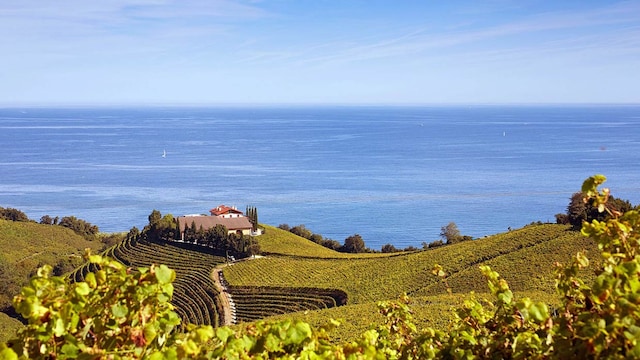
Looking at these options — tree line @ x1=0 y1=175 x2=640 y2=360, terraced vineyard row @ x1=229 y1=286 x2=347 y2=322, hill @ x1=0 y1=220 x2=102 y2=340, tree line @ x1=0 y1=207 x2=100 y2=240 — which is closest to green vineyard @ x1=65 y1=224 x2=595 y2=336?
terraced vineyard row @ x1=229 y1=286 x2=347 y2=322

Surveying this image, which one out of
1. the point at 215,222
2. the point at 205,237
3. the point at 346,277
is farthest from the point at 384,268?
the point at 215,222

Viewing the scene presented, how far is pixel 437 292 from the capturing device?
117 feet

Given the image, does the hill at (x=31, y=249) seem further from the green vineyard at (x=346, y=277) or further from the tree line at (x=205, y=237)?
the tree line at (x=205, y=237)

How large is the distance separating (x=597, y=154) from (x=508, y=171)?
3271cm

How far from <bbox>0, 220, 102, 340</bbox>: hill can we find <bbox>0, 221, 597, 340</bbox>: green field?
15.1ft

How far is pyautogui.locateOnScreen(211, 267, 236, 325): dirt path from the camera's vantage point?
3556 cm

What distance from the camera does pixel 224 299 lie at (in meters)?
39.1

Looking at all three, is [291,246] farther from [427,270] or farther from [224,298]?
[427,270]

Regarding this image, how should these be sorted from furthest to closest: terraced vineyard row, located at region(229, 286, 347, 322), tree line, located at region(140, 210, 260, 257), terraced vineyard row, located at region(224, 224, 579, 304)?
1. tree line, located at region(140, 210, 260, 257)
2. terraced vineyard row, located at region(224, 224, 579, 304)
3. terraced vineyard row, located at region(229, 286, 347, 322)

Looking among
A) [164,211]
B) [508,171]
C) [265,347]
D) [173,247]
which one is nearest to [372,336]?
[265,347]

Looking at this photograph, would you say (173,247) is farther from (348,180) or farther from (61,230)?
(348,180)

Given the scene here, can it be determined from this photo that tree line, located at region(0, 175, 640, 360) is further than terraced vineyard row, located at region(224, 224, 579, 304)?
No

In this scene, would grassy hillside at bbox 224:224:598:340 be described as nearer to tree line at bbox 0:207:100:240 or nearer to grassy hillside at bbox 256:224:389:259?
grassy hillside at bbox 256:224:389:259

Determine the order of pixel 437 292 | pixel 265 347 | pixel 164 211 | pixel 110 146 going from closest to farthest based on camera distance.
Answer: pixel 265 347 < pixel 437 292 < pixel 164 211 < pixel 110 146
